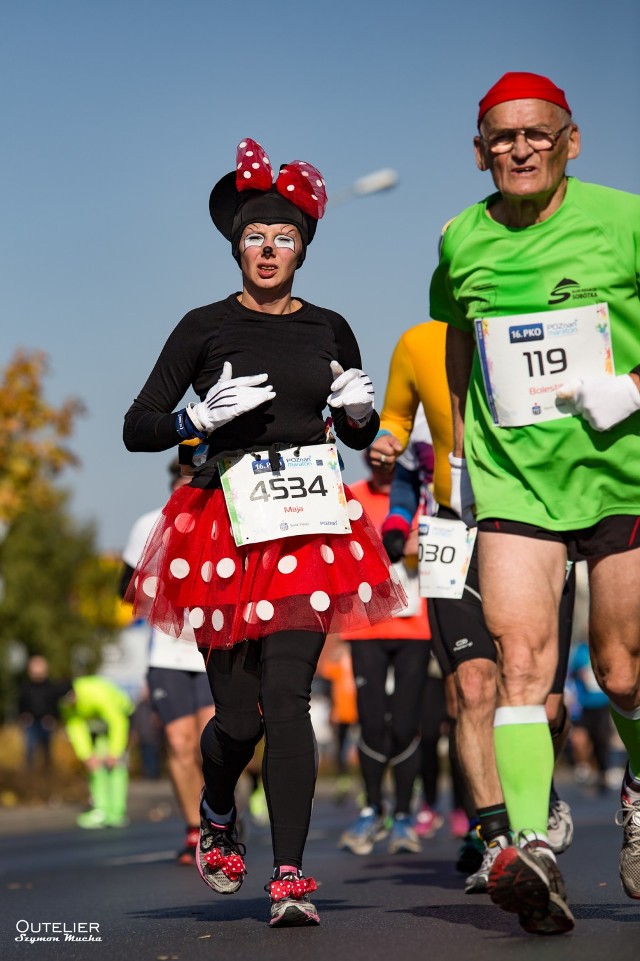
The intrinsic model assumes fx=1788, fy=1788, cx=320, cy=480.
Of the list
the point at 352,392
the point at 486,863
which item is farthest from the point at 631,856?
the point at 352,392

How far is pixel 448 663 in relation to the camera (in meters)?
7.65

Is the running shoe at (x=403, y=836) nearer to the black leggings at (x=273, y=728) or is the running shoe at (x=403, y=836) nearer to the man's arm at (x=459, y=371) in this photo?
the black leggings at (x=273, y=728)

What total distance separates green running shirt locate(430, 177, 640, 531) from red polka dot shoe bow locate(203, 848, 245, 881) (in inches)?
63.2

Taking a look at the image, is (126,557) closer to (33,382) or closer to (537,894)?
(537,894)

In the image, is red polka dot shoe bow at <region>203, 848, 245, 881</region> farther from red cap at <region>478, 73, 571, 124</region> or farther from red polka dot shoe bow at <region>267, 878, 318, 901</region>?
red cap at <region>478, 73, 571, 124</region>

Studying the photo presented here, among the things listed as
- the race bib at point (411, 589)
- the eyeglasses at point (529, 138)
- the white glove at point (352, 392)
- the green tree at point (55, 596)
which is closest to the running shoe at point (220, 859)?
the white glove at point (352, 392)

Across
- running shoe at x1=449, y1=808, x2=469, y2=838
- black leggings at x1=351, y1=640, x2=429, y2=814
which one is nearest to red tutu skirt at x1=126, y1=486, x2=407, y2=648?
black leggings at x1=351, y1=640, x2=429, y2=814

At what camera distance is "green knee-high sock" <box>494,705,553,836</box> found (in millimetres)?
5168

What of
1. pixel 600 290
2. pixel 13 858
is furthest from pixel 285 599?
pixel 13 858

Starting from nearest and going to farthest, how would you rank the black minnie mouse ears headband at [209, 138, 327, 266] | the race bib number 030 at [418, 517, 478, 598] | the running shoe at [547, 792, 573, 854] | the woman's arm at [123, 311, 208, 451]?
the woman's arm at [123, 311, 208, 451]
the black minnie mouse ears headband at [209, 138, 327, 266]
the running shoe at [547, 792, 573, 854]
the race bib number 030 at [418, 517, 478, 598]

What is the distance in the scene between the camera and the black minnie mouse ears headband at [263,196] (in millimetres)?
6383

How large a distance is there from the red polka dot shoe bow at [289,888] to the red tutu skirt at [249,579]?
0.82m

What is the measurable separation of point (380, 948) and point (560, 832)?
2.32m

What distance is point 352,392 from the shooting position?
6.04 m
